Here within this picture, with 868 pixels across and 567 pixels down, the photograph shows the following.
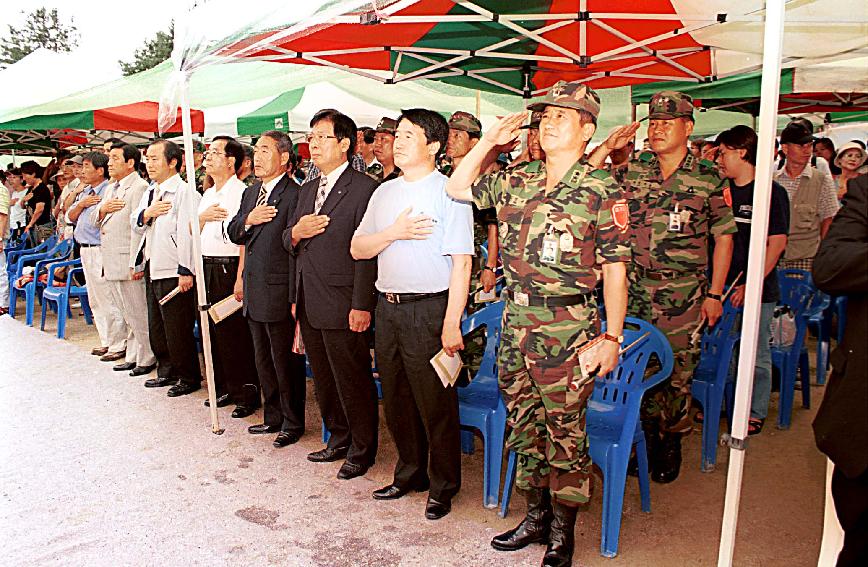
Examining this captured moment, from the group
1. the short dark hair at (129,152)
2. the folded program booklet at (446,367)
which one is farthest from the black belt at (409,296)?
the short dark hair at (129,152)

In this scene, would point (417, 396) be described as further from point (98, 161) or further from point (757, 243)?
point (98, 161)

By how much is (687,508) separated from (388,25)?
9.93 feet

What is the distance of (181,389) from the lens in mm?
5387

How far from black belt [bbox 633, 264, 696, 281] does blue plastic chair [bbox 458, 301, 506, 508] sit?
793 millimetres

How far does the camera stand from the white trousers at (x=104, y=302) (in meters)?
6.44

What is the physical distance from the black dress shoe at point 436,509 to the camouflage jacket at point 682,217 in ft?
5.21

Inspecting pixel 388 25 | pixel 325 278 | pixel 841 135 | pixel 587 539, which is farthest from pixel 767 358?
pixel 841 135

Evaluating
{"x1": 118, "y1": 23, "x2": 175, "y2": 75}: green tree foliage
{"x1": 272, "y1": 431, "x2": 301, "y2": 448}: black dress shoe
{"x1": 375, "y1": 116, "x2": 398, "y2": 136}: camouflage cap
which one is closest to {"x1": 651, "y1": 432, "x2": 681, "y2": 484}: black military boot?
{"x1": 272, "y1": 431, "x2": 301, "y2": 448}: black dress shoe

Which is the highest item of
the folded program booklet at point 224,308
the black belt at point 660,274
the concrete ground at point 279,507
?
the black belt at point 660,274

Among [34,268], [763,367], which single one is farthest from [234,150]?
[34,268]

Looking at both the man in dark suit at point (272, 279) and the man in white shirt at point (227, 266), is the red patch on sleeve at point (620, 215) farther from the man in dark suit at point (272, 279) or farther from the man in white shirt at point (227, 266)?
the man in white shirt at point (227, 266)

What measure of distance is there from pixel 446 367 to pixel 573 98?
1290mm

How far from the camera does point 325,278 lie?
12.3 ft

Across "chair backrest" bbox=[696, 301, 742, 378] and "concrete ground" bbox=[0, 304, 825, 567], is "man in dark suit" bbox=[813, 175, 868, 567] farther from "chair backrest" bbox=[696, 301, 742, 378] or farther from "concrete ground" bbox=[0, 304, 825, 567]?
"chair backrest" bbox=[696, 301, 742, 378]
